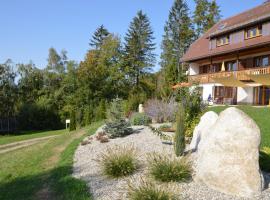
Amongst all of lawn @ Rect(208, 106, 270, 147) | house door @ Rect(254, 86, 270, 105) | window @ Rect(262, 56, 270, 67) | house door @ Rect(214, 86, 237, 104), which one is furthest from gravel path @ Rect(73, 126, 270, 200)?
window @ Rect(262, 56, 270, 67)

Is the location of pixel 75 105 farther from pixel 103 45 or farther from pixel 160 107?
pixel 160 107

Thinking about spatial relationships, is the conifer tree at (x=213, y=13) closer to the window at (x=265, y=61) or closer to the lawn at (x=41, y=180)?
the window at (x=265, y=61)

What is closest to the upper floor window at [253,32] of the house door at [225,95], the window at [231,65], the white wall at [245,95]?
the window at [231,65]

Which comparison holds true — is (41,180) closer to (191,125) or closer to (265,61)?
(191,125)

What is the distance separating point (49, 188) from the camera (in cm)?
812

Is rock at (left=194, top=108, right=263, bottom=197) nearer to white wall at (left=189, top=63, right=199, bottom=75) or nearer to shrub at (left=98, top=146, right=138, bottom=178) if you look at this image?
shrub at (left=98, top=146, right=138, bottom=178)

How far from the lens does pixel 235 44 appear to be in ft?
99.0

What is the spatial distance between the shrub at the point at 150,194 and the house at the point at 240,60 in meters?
19.2

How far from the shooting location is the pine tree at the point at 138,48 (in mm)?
49562

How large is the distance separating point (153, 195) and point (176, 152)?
124 inches

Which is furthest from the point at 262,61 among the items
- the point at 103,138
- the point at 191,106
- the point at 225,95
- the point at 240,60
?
the point at 103,138

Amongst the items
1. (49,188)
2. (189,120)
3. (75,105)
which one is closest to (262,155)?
(189,120)

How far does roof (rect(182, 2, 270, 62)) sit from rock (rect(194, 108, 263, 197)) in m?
20.9

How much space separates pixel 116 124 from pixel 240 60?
20275mm
